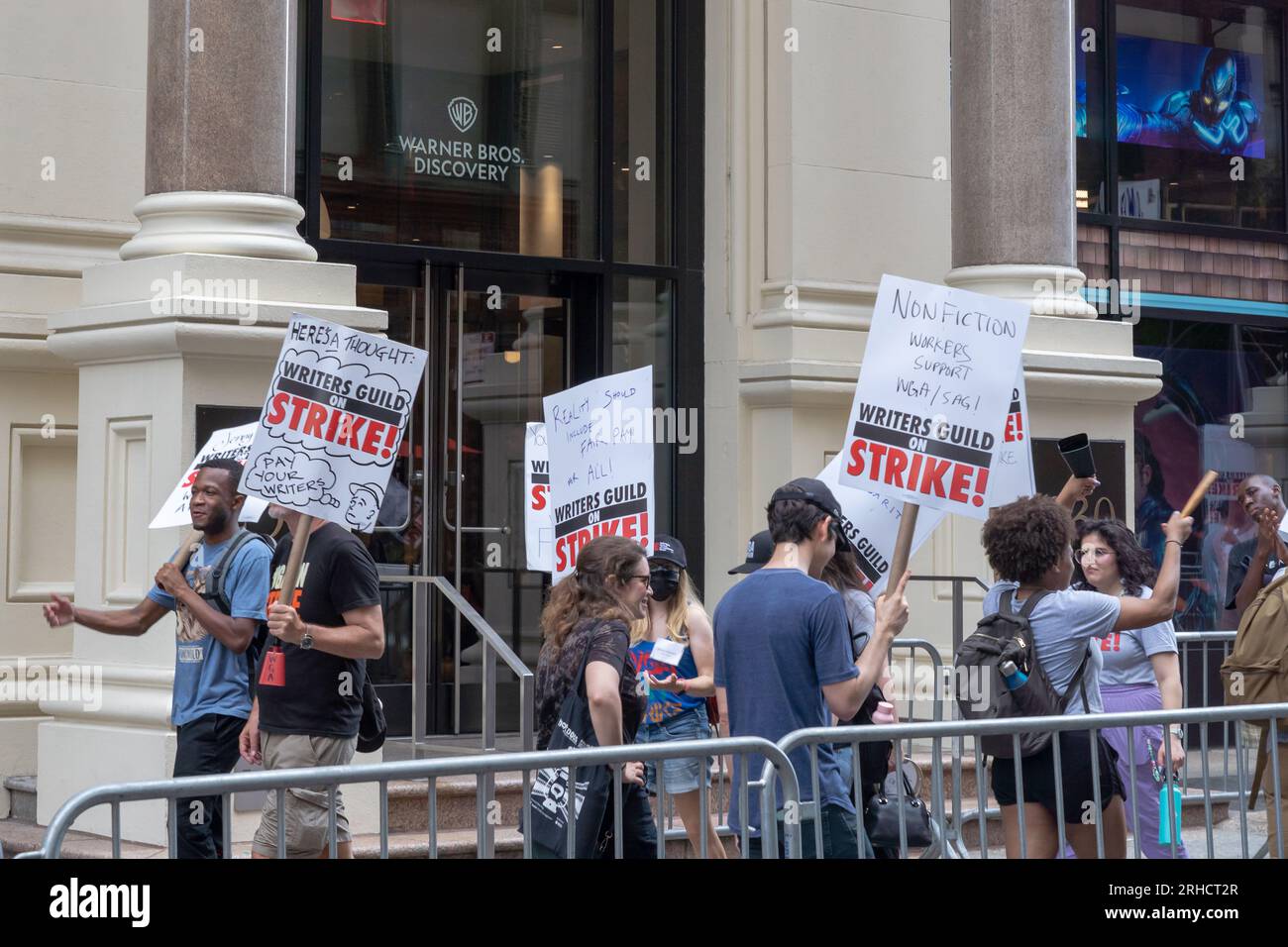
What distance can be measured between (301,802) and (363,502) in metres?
1.05

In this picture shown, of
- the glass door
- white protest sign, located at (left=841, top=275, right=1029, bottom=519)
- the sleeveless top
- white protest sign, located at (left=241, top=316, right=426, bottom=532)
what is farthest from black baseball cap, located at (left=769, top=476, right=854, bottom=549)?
the glass door

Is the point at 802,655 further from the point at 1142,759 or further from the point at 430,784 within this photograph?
the point at 1142,759

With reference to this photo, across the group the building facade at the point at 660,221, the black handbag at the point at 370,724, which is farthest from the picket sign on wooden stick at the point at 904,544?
the building facade at the point at 660,221

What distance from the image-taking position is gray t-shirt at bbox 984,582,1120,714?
642 centimetres

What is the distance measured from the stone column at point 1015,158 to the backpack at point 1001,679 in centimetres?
483

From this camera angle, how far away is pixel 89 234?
9141 millimetres

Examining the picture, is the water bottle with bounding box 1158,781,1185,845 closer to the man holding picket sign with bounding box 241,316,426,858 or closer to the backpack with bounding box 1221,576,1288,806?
the backpack with bounding box 1221,576,1288,806

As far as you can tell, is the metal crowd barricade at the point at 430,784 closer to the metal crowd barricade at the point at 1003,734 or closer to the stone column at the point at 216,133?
the metal crowd barricade at the point at 1003,734

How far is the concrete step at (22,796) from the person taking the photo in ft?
28.8

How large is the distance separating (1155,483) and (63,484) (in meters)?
7.54

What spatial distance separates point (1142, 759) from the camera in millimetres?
7531

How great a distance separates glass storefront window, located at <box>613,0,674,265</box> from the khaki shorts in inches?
212

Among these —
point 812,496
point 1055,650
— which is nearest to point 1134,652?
point 1055,650
